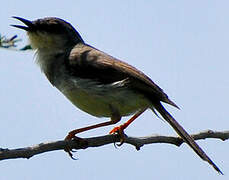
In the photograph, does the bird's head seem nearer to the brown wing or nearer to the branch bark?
the brown wing

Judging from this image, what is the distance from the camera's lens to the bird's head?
7.02 m

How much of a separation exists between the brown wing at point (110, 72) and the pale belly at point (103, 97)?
0.10 m

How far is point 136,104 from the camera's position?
625 cm

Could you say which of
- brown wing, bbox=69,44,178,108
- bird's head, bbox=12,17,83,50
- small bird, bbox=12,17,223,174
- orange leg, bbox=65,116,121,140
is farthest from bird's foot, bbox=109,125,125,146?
bird's head, bbox=12,17,83,50

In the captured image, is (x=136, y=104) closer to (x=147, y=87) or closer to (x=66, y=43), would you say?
(x=147, y=87)

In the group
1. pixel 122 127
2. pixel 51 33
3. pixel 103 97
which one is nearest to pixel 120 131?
pixel 122 127

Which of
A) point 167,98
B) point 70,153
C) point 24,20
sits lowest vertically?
point 70,153

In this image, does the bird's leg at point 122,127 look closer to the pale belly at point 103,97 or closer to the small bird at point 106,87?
the small bird at point 106,87

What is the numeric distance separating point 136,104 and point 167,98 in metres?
0.38

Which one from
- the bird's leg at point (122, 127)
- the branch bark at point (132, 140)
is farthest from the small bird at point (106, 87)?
the branch bark at point (132, 140)

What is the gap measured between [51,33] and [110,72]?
1.37 m

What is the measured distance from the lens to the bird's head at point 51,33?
23.0 ft

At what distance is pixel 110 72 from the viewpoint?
637 centimetres

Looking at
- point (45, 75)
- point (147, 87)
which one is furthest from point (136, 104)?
point (45, 75)
